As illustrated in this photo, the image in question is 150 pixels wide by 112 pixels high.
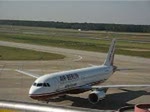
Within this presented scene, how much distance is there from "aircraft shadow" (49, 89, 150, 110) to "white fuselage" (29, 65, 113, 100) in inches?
62.7

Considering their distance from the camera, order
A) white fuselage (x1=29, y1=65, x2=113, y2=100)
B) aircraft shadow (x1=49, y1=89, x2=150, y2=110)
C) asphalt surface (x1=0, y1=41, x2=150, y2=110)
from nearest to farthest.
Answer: white fuselage (x1=29, y1=65, x2=113, y2=100) < aircraft shadow (x1=49, y1=89, x2=150, y2=110) < asphalt surface (x1=0, y1=41, x2=150, y2=110)

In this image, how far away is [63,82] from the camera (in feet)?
125

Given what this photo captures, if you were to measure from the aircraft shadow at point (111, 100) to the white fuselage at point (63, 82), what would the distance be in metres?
1.59

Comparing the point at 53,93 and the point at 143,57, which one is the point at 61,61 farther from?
the point at 53,93

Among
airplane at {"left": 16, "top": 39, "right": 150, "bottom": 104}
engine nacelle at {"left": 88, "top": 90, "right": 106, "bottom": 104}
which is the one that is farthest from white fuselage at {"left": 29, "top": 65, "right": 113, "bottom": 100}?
engine nacelle at {"left": 88, "top": 90, "right": 106, "bottom": 104}

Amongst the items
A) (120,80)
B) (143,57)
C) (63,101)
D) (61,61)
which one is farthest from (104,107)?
(143,57)

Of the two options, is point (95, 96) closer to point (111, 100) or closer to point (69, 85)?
point (69, 85)

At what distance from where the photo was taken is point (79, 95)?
4459 centimetres

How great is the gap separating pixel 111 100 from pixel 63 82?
805cm

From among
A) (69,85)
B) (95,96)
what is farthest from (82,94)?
(95,96)

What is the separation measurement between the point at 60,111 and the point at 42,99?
96.6 feet

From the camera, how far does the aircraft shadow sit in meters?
38.9

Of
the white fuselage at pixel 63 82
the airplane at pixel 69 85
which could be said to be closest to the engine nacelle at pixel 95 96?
the airplane at pixel 69 85

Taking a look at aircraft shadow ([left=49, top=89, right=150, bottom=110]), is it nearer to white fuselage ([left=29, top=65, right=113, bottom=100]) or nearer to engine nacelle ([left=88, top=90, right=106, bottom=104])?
engine nacelle ([left=88, top=90, right=106, bottom=104])
